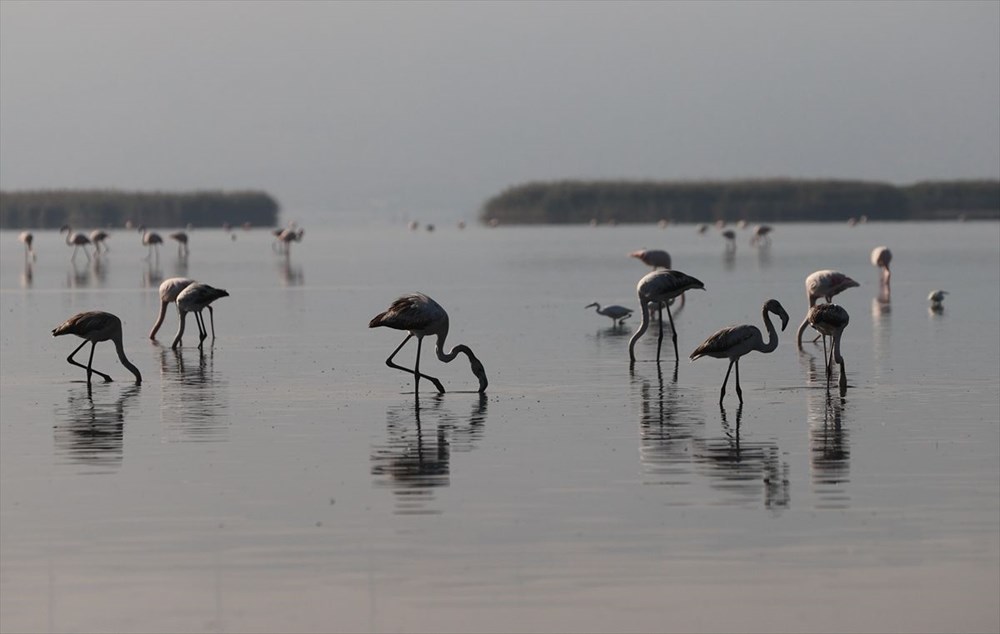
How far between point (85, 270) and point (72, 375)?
35.2 metres

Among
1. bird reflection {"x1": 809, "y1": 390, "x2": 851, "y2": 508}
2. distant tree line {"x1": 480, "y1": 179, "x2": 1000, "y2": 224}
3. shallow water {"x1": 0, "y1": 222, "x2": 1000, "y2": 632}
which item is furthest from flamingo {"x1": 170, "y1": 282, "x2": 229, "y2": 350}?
distant tree line {"x1": 480, "y1": 179, "x2": 1000, "y2": 224}

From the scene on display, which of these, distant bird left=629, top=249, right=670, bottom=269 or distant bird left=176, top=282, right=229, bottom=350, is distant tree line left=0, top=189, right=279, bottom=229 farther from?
distant bird left=176, top=282, right=229, bottom=350

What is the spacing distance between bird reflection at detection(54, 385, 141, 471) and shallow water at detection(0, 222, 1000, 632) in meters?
0.06

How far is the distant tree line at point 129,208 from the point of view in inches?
4417

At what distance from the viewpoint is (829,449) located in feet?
46.0

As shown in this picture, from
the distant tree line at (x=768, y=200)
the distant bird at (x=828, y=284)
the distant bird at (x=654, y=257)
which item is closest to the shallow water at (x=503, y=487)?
the distant bird at (x=828, y=284)

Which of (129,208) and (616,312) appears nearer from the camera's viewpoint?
(616,312)

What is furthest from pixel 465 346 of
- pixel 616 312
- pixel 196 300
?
pixel 616 312

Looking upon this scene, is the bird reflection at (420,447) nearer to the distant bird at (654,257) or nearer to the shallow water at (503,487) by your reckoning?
the shallow water at (503,487)

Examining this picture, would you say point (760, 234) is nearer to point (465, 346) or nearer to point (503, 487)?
point (465, 346)

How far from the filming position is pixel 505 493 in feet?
40.2

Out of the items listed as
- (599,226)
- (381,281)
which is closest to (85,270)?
(381,281)

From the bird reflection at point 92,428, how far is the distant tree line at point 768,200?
94.4 meters

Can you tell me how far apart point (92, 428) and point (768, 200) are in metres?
98.9
